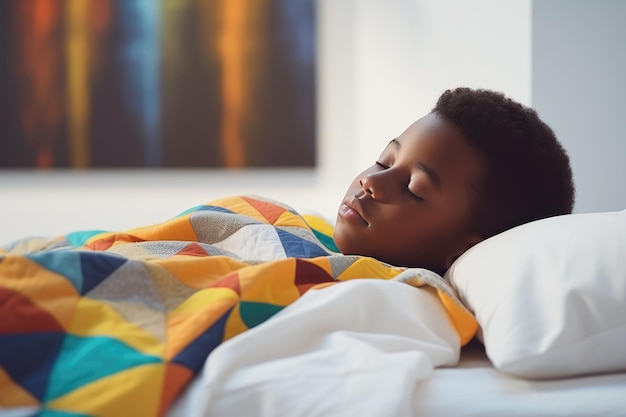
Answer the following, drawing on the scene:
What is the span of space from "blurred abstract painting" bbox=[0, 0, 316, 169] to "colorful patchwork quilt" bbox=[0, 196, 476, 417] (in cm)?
208

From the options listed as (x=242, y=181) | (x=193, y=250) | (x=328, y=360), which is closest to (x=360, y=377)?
(x=328, y=360)

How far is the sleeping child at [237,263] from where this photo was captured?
61 centimetres

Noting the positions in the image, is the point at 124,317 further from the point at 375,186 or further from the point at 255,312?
the point at 375,186

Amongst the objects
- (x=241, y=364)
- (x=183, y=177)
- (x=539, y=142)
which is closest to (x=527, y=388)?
(x=241, y=364)

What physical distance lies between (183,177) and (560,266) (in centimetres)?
230

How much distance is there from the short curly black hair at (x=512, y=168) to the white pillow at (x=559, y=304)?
28cm

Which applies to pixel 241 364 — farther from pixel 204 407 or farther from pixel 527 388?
pixel 527 388

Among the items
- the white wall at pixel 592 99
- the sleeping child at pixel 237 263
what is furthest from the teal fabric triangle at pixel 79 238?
the white wall at pixel 592 99

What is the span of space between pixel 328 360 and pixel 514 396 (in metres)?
0.17

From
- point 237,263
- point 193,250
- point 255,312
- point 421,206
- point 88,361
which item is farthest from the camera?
point 421,206

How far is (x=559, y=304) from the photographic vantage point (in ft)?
2.34

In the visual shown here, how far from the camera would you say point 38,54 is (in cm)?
290

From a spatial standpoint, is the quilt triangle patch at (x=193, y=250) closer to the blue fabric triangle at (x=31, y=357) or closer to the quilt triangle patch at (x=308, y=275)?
the quilt triangle patch at (x=308, y=275)

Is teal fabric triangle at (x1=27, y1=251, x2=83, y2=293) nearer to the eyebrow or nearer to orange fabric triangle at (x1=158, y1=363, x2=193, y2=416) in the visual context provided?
orange fabric triangle at (x1=158, y1=363, x2=193, y2=416)
